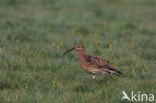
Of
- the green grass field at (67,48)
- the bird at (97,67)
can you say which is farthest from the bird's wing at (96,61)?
the green grass field at (67,48)

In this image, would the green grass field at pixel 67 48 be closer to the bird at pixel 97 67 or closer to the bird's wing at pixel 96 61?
the bird at pixel 97 67

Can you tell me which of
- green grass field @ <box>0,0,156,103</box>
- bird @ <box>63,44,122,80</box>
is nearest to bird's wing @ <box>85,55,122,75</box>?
bird @ <box>63,44,122,80</box>

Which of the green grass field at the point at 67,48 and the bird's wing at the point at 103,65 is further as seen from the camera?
the bird's wing at the point at 103,65

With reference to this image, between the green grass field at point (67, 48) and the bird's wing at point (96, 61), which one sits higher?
the bird's wing at point (96, 61)

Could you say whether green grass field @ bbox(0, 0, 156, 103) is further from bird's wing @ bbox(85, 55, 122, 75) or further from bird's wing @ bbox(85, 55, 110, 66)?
bird's wing @ bbox(85, 55, 110, 66)

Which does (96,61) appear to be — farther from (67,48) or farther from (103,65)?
(67,48)

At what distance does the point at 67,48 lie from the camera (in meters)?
11.2

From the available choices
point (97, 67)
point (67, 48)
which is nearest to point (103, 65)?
point (97, 67)

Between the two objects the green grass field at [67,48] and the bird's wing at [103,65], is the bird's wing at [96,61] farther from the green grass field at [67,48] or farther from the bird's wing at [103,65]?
the green grass field at [67,48]

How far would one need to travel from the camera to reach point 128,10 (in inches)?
752

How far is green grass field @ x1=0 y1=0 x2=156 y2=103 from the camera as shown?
726 centimetres

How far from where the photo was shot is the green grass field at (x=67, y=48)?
726cm

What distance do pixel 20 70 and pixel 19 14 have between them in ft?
26.2

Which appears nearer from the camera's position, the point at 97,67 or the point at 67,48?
the point at 97,67
